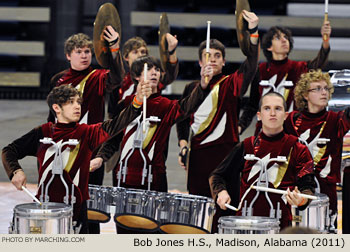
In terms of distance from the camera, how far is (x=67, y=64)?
1576 cm

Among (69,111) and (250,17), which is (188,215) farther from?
(250,17)

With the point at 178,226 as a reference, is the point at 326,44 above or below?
above

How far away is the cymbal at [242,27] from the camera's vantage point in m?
5.12

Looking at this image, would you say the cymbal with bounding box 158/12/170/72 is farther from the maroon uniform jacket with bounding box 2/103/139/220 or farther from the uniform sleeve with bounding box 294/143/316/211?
the uniform sleeve with bounding box 294/143/316/211

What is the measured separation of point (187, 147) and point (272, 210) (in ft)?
5.47

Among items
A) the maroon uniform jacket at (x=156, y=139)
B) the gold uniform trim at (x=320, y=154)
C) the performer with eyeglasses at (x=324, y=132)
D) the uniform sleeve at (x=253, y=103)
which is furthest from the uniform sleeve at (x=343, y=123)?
the uniform sleeve at (x=253, y=103)

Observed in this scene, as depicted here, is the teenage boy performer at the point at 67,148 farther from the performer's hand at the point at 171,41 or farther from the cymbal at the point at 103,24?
the performer's hand at the point at 171,41

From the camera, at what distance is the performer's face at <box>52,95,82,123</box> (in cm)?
471

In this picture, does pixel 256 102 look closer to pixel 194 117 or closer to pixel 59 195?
pixel 194 117

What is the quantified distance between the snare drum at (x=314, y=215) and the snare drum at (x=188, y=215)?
1.58 feet

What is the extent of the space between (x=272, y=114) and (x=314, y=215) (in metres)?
0.61

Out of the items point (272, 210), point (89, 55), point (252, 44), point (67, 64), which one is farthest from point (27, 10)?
point (272, 210)

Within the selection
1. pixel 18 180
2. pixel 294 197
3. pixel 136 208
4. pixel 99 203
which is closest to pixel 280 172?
pixel 294 197

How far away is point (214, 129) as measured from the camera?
5.51 m
